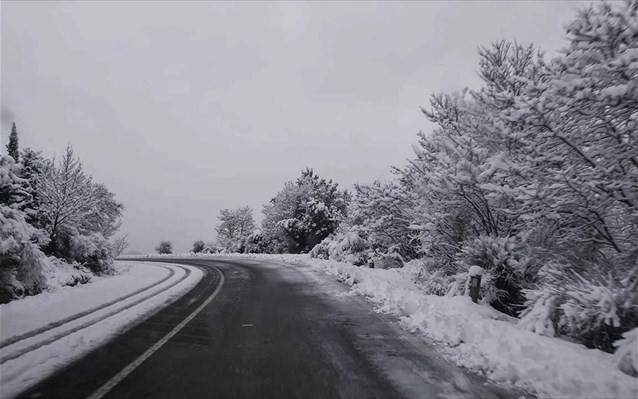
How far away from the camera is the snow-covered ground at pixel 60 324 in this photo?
5.64m

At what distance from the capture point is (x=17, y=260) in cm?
1112

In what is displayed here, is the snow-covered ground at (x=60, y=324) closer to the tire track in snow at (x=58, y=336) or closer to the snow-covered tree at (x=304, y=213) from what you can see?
the tire track in snow at (x=58, y=336)

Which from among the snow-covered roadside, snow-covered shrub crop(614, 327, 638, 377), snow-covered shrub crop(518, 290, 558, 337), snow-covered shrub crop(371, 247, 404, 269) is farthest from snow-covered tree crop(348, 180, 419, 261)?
snow-covered shrub crop(614, 327, 638, 377)

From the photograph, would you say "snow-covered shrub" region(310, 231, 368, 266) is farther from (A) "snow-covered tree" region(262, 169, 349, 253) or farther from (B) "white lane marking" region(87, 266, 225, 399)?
(B) "white lane marking" region(87, 266, 225, 399)

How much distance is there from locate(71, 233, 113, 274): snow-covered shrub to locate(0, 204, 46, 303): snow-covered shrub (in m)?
6.31

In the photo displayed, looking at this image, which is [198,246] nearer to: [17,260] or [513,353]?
[17,260]

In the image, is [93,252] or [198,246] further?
[198,246]

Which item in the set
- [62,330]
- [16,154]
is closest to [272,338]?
[62,330]

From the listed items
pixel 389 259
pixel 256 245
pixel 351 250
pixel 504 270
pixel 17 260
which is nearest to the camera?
pixel 504 270

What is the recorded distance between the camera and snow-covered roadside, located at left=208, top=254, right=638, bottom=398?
492cm

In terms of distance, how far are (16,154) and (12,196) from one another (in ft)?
37.0

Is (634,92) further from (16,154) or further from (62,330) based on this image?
(16,154)

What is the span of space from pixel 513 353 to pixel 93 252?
17226mm

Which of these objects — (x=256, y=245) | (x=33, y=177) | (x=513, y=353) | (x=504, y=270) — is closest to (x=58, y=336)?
(x=513, y=353)
